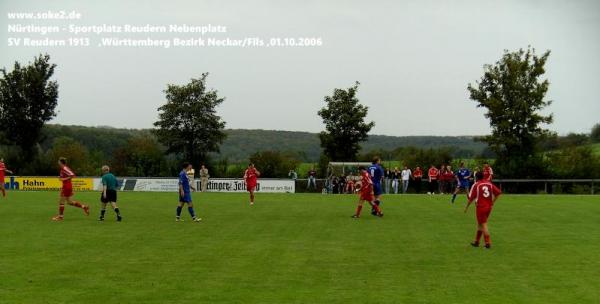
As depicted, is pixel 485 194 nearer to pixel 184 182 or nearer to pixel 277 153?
pixel 184 182

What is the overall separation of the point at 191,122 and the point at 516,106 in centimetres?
2656

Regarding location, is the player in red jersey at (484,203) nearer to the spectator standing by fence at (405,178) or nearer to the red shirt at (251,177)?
the red shirt at (251,177)

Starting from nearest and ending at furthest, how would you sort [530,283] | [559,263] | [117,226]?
[530,283]
[559,263]
[117,226]

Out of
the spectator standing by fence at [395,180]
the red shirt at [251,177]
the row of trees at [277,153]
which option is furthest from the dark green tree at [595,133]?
the red shirt at [251,177]

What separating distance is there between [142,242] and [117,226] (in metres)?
4.46

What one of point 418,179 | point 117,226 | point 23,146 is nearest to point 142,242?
point 117,226

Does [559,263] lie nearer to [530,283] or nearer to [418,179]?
[530,283]

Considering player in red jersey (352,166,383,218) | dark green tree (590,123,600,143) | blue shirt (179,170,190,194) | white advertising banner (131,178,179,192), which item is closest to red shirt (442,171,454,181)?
white advertising banner (131,178,179,192)

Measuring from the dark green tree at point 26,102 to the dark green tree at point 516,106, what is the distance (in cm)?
3706

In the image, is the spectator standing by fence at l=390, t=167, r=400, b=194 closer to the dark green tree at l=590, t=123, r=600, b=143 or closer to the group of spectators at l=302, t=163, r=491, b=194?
the group of spectators at l=302, t=163, r=491, b=194

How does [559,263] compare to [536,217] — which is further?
[536,217]

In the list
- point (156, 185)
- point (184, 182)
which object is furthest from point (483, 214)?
point (156, 185)

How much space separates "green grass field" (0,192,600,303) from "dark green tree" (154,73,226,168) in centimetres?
3800

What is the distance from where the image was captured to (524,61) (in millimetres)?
55875
